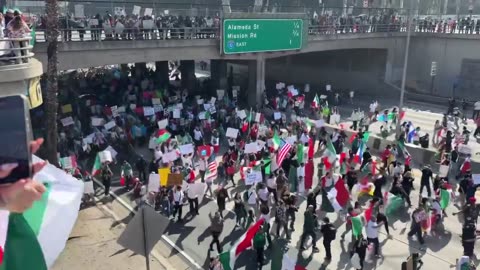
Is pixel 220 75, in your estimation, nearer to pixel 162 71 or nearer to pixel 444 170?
pixel 162 71

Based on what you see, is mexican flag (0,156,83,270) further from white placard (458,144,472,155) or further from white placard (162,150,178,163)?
white placard (458,144,472,155)

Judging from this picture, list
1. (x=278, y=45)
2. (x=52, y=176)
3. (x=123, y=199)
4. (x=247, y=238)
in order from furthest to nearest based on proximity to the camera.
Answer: (x=278, y=45) → (x=123, y=199) → (x=247, y=238) → (x=52, y=176)

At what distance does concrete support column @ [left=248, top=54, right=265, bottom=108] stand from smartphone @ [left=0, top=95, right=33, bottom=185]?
2705 cm

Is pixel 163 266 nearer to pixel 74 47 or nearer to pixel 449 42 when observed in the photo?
pixel 74 47

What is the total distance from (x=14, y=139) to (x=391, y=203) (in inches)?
499

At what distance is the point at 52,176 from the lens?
220 inches

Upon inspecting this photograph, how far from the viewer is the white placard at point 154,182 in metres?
14.0

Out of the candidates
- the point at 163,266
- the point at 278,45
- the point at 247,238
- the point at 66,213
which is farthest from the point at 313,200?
the point at 278,45

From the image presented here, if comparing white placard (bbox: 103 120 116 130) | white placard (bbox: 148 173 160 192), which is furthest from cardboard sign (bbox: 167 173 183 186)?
white placard (bbox: 103 120 116 130)

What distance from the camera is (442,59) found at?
37.0 metres

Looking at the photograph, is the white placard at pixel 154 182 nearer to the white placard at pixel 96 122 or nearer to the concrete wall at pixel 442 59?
the white placard at pixel 96 122

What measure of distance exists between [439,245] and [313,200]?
3539mm

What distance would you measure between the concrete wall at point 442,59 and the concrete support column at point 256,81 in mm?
15589

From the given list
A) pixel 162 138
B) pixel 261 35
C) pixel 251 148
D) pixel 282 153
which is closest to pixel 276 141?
pixel 251 148
